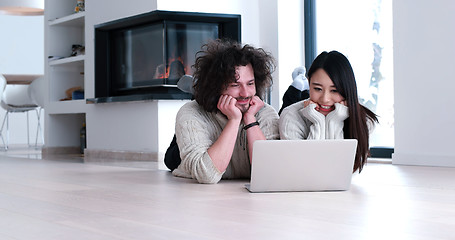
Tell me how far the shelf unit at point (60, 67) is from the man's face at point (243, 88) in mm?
3401

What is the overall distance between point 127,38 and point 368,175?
2595 mm

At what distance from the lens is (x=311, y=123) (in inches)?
98.0

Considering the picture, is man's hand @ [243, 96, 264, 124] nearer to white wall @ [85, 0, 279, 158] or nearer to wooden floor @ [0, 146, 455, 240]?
wooden floor @ [0, 146, 455, 240]

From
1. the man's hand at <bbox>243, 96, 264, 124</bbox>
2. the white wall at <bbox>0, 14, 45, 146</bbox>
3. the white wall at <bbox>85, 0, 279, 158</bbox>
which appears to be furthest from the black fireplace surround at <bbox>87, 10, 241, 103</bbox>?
the white wall at <bbox>0, 14, 45, 146</bbox>

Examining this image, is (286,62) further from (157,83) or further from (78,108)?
(78,108)

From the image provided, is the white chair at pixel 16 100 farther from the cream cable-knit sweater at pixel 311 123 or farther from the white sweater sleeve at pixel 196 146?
the cream cable-knit sweater at pixel 311 123

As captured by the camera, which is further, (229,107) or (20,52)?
(20,52)

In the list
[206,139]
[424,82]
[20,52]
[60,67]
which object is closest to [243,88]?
[206,139]

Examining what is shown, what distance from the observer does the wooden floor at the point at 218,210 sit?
55.8 inches

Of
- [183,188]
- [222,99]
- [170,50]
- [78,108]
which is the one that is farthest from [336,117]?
[78,108]

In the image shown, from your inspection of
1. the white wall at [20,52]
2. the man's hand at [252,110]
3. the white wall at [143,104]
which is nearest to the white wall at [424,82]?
the white wall at [143,104]

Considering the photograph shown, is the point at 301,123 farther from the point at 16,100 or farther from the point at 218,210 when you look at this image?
the point at 16,100

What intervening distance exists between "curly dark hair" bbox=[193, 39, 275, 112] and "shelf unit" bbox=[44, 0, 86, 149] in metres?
3.27

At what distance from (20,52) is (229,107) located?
6919 millimetres
